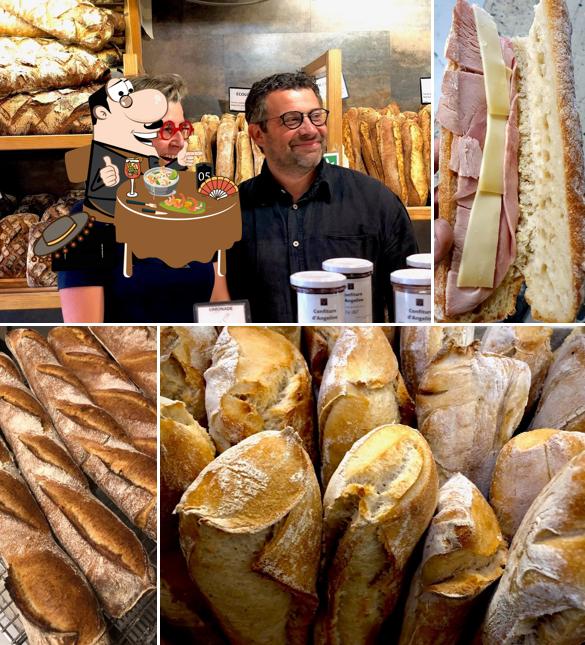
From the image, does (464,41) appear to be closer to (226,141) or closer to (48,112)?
(226,141)

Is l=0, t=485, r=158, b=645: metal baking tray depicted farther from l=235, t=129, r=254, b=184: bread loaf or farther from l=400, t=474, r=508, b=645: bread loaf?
l=235, t=129, r=254, b=184: bread loaf

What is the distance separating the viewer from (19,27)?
141 cm

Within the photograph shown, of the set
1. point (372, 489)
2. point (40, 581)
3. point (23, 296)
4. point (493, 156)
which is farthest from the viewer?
point (23, 296)

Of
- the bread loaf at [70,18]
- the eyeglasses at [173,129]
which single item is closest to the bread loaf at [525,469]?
the eyeglasses at [173,129]

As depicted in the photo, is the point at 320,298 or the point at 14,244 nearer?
the point at 320,298

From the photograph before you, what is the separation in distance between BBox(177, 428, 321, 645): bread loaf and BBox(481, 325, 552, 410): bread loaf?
1.35ft

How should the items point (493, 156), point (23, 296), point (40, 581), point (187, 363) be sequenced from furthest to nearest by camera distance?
point (23, 296) < point (493, 156) < point (187, 363) < point (40, 581)

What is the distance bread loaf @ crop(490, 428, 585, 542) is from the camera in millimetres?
933

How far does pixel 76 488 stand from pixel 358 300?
1.91 ft

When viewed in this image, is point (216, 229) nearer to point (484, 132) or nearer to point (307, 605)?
point (484, 132)

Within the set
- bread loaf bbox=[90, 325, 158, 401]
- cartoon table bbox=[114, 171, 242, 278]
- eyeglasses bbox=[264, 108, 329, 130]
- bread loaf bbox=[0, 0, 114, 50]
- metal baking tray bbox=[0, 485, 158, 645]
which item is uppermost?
bread loaf bbox=[0, 0, 114, 50]

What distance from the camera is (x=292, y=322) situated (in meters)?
1.30

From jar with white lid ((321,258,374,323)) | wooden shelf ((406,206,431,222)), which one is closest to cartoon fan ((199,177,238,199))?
jar with white lid ((321,258,374,323))

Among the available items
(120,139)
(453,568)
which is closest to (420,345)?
(453,568)
